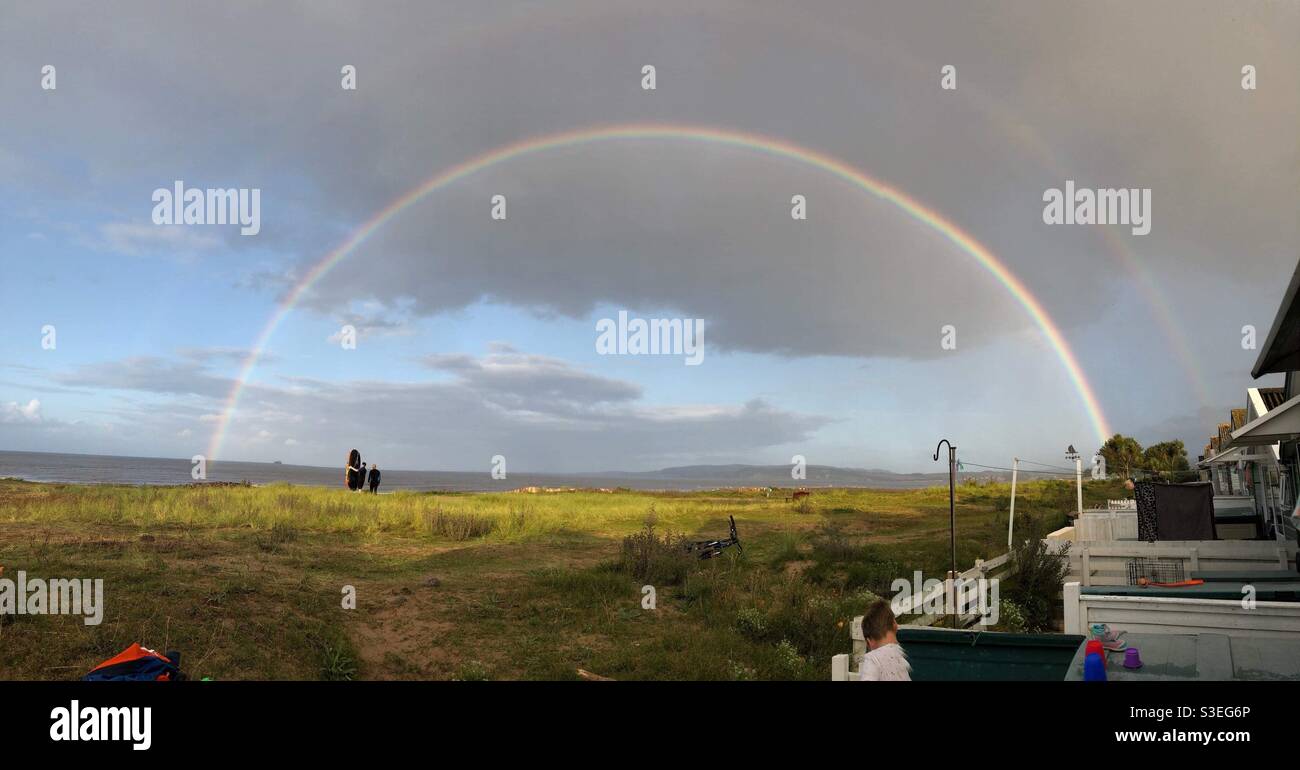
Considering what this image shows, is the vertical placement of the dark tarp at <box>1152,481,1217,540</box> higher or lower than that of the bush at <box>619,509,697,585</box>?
higher

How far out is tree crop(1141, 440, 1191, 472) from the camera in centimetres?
7438

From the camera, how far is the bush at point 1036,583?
38.0 ft

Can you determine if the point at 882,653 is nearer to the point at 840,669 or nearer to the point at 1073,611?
the point at 840,669

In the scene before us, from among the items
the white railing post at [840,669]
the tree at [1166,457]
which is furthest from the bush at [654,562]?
the tree at [1166,457]

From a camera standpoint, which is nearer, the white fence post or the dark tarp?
the white fence post

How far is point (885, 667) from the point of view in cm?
477

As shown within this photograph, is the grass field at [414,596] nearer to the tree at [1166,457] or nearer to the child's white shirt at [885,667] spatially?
the child's white shirt at [885,667]

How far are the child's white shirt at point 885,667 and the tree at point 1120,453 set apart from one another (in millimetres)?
85295

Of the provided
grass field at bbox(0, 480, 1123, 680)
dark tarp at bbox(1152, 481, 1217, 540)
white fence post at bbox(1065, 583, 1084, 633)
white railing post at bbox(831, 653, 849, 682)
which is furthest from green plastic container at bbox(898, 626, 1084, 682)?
dark tarp at bbox(1152, 481, 1217, 540)

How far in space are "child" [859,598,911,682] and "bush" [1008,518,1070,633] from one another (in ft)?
25.6

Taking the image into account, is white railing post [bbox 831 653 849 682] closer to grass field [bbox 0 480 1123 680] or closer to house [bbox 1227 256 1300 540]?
grass field [bbox 0 480 1123 680]
